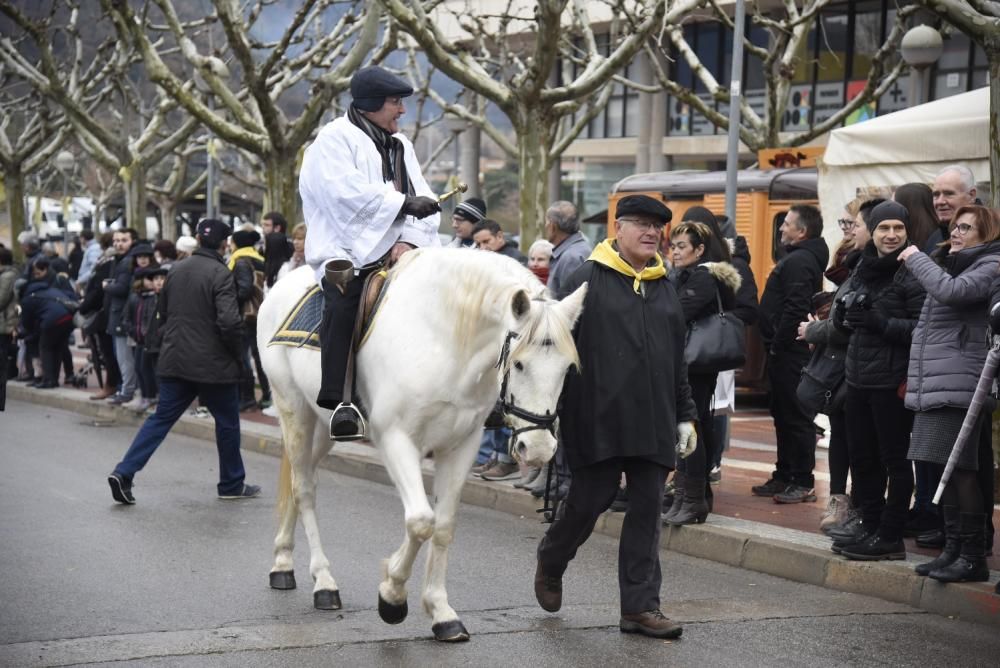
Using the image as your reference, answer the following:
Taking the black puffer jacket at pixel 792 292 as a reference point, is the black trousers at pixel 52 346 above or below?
below

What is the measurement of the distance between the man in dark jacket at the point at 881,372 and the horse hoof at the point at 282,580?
3.05 meters

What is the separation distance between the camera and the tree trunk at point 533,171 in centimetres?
1762

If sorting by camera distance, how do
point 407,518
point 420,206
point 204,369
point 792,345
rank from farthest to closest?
1. point 204,369
2. point 792,345
3. point 420,206
4. point 407,518

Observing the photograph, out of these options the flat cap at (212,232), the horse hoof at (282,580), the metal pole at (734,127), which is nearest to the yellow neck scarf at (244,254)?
the flat cap at (212,232)

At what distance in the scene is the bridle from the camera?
535cm

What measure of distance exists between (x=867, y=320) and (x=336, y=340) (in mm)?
2963

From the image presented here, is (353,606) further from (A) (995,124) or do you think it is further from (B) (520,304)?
(A) (995,124)

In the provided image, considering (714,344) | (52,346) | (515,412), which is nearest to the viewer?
(515,412)

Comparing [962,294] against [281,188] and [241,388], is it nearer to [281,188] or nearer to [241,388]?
[241,388]

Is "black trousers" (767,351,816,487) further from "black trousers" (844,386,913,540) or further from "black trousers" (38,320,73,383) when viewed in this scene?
"black trousers" (38,320,73,383)

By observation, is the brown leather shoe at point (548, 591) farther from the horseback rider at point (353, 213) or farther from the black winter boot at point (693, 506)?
the black winter boot at point (693, 506)

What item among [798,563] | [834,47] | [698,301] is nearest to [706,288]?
[698,301]

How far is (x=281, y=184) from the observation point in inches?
770

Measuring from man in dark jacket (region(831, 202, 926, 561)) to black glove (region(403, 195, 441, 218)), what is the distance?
2.49 m
